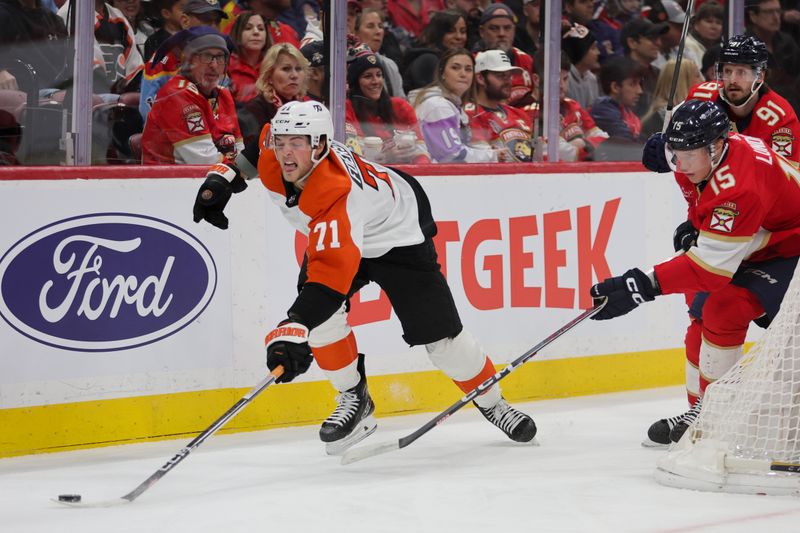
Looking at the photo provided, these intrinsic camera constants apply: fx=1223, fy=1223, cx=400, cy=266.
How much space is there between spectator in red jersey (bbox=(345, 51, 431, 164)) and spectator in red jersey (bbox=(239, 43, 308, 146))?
9.0 inches

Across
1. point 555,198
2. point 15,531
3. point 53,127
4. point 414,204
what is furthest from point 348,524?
point 555,198

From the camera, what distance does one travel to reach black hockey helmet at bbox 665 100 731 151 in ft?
11.4

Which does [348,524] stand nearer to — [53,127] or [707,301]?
[707,301]

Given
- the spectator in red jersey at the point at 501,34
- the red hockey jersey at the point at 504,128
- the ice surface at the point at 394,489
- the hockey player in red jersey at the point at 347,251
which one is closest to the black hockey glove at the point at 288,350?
the hockey player in red jersey at the point at 347,251

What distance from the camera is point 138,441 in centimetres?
424

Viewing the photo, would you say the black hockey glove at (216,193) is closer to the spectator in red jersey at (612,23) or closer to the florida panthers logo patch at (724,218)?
the florida panthers logo patch at (724,218)

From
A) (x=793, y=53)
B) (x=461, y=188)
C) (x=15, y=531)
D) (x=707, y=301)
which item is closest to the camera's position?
(x=15, y=531)

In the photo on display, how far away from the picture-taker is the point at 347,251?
11.2 feet

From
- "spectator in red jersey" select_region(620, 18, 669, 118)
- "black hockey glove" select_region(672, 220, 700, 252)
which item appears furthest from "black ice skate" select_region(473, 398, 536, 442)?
"spectator in red jersey" select_region(620, 18, 669, 118)

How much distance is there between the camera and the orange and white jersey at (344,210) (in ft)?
11.2

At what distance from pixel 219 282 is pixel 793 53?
11.1 ft

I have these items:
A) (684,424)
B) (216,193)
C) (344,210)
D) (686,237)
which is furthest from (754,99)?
(216,193)

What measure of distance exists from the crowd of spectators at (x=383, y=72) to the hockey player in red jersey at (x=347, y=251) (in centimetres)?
64

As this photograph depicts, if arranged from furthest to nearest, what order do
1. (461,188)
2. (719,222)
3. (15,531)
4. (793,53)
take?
(793,53), (461,188), (719,222), (15,531)
